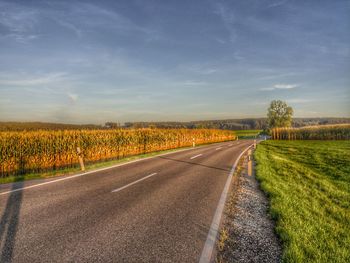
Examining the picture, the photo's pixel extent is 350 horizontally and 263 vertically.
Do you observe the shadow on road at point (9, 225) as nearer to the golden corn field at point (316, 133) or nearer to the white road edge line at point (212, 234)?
the white road edge line at point (212, 234)

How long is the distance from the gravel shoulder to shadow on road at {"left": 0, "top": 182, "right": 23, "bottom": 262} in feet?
10.8

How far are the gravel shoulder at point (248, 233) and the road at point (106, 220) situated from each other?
405mm

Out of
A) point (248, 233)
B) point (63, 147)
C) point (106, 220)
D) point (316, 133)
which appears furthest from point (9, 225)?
point (316, 133)

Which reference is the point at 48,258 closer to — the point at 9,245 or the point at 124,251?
the point at 9,245

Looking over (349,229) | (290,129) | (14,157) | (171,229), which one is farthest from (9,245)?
(290,129)

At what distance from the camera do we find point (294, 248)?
3.88m

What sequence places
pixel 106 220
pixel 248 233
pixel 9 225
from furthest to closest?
pixel 106 220 < pixel 9 225 < pixel 248 233

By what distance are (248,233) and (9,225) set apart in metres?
4.76

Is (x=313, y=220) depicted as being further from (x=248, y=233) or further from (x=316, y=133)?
(x=316, y=133)

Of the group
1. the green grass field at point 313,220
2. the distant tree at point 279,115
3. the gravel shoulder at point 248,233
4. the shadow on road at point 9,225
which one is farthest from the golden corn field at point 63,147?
the distant tree at point 279,115

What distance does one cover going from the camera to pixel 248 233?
15.0ft

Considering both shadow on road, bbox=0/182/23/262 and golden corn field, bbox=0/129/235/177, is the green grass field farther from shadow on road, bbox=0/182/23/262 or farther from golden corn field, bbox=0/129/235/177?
golden corn field, bbox=0/129/235/177

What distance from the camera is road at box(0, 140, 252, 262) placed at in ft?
12.2

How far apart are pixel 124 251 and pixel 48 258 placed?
3.69 ft
